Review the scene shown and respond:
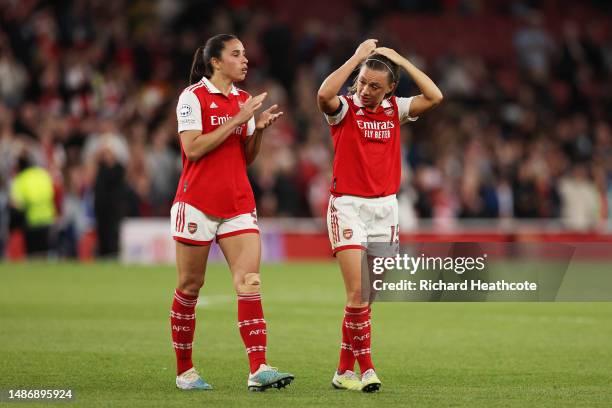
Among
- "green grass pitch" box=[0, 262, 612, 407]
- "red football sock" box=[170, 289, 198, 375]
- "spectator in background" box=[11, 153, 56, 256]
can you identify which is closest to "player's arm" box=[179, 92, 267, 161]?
"red football sock" box=[170, 289, 198, 375]

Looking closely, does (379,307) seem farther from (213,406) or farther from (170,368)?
(213,406)

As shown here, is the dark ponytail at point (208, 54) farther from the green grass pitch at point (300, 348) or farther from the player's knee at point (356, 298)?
the green grass pitch at point (300, 348)


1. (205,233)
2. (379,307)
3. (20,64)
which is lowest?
(379,307)

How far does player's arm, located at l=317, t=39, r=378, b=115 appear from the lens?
8.38 m

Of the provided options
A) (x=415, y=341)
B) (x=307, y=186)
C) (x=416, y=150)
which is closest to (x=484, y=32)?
(x=416, y=150)

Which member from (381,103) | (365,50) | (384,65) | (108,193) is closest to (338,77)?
(365,50)

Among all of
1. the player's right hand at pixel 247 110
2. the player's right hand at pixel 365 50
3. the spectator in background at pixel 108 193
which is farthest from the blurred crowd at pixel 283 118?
the player's right hand at pixel 365 50

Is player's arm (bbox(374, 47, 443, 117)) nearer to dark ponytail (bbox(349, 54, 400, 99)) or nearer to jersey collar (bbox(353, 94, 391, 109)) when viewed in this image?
dark ponytail (bbox(349, 54, 400, 99))

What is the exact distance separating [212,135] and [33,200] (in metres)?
14.6

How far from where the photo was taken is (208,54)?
878cm

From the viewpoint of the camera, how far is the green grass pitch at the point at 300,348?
8391 millimetres

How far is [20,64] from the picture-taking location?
2416 cm

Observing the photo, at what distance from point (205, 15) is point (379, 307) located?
13.3 metres

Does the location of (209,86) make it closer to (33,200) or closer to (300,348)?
(300,348)
